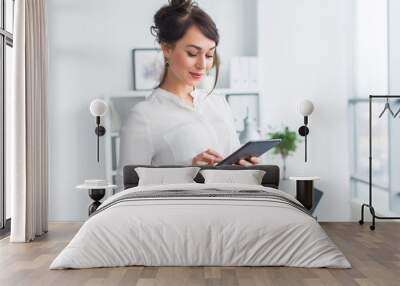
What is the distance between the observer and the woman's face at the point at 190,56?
791cm

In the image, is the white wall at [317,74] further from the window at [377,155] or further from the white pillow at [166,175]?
the white pillow at [166,175]

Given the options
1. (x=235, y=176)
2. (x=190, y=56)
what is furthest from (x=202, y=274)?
(x=190, y=56)

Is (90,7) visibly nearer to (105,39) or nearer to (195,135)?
(105,39)

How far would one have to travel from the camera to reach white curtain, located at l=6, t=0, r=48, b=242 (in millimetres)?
6648

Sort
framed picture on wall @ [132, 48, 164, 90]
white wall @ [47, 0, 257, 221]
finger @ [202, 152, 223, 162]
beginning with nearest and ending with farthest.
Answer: finger @ [202, 152, 223, 162] → framed picture on wall @ [132, 48, 164, 90] → white wall @ [47, 0, 257, 221]

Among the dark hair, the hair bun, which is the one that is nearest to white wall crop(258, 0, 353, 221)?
the dark hair

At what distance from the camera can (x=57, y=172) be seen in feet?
26.9

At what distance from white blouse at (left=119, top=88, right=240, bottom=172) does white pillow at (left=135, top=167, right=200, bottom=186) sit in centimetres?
46

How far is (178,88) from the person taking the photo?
26.2 ft

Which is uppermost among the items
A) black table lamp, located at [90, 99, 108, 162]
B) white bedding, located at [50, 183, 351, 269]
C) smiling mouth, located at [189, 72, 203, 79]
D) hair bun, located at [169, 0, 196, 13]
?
hair bun, located at [169, 0, 196, 13]

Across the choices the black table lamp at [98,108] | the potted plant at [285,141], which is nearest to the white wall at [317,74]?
the potted plant at [285,141]

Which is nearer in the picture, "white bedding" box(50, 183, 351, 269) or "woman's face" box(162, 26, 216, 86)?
"white bedding" box(50, 183, 351, 269)

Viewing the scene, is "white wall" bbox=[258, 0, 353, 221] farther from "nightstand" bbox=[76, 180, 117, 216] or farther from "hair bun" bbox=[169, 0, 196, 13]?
"nightstand" bbox=[76, 180, 117, 216]

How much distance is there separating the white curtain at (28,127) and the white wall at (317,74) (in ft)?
8.79
